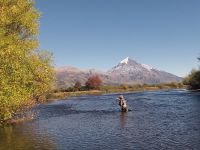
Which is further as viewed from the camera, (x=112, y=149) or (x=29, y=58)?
(x=29, y=58)

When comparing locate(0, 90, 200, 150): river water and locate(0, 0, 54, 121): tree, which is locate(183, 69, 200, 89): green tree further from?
locate(0, 0, 54, 121): tree

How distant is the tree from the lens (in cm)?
3756

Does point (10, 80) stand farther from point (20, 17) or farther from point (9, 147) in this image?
point (20, 17)

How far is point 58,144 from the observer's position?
37.4m

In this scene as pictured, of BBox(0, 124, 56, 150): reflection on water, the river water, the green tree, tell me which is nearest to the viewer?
the river water

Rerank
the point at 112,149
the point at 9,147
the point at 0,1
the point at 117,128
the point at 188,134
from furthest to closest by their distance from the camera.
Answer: the point at 117,128
the point at 0,1
the point at 188,134
the point at 9,147
the point at 112,149

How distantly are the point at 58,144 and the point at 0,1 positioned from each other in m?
19.0

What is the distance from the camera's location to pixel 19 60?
41.2 m

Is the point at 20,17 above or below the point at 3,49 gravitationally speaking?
above

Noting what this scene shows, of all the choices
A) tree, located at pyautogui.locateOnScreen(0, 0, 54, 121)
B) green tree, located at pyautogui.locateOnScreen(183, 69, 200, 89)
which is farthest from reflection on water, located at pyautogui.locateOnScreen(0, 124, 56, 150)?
green tree, located at pyautogui.locateOnScreen(183, 69, 200, 89)

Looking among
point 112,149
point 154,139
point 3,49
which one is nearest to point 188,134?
point 154,139

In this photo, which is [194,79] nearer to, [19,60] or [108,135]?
[108,135]

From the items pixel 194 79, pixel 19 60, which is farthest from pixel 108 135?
pixel 194 79

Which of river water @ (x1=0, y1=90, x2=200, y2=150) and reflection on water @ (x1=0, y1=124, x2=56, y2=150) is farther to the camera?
reflection on water @ (x1=0, y1=124, x2=56, y2=150)
